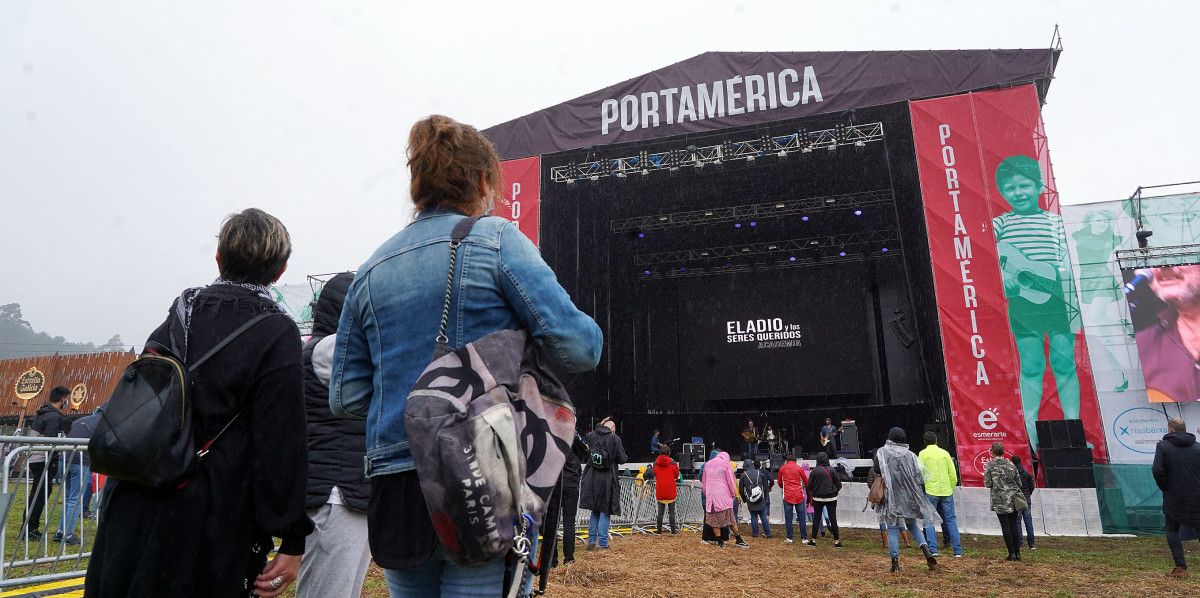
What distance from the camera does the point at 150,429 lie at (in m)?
1.49

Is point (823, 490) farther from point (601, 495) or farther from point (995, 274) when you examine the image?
point (995, 274)

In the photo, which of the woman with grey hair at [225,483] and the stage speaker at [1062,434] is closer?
the woman with grey hair at [225,483]

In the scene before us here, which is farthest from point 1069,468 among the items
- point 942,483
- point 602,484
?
point 602,484

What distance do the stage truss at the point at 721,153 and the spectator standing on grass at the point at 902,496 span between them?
26.0 feet

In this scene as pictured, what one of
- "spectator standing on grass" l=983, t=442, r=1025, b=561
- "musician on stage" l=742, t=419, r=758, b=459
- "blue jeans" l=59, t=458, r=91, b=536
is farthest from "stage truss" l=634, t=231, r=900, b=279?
"blue jeans" l=59, t=458, r=91, b=536

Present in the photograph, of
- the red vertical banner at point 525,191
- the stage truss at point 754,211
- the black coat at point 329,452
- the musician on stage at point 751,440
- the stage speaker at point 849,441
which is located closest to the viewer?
the black coat at point 329,452

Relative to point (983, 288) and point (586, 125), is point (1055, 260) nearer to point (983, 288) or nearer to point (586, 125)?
point (983, 288)

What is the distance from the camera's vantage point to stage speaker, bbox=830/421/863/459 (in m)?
16.3

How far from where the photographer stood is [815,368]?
18297 mm

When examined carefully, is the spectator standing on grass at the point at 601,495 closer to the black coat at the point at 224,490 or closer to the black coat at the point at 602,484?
the black coat at the point at 602,484

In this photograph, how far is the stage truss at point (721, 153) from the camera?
14109 mm

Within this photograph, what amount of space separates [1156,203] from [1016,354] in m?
5.14

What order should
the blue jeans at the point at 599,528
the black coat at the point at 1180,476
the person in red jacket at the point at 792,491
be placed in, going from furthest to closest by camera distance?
the person in red jacket at the point at 792,491, the blue jeans at the point at 599,528, the black coat at the point at 1180,476

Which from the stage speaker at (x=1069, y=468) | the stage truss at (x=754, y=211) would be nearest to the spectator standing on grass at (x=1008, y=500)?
the stage speaker at (x=1069, y=468)
